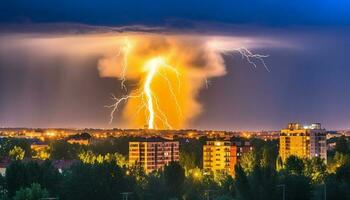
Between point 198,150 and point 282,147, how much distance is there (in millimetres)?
8500

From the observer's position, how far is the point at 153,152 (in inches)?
3615

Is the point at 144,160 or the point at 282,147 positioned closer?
the point at 144,160

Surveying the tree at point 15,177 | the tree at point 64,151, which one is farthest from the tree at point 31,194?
the tree at point 64,151

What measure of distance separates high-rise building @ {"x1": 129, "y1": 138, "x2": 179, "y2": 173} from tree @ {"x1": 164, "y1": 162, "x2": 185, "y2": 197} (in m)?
36.7

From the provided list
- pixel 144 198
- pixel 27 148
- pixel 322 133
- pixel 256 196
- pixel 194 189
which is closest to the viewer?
pixel 256 196

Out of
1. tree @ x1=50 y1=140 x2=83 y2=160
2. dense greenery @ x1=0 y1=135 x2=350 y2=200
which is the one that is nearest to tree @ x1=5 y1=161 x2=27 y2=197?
dense greenery @ x1=0 y1=135 x2=350 y2=200

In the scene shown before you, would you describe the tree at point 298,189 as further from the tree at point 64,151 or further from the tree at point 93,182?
the tree at point 64,151

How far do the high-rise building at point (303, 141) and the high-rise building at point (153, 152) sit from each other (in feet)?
29.5

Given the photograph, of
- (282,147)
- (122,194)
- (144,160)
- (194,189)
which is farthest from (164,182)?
(282,147)

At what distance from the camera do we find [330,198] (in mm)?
43594

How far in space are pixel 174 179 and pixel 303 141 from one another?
152 ft

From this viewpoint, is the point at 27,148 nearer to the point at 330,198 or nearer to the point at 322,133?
the point at 322,133

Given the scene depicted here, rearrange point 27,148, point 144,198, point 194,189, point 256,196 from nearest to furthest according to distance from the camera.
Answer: point 256,196, point 144,198, point 194,189, point 27,148

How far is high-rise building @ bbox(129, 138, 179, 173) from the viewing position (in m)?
89.9
